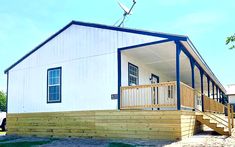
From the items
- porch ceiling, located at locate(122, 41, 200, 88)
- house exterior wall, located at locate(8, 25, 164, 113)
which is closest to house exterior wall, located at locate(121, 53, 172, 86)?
porch ceiling, located at locate(122, 41, 200, 88)

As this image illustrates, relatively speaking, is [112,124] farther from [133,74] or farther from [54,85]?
[54,85]

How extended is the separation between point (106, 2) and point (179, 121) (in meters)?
7.41

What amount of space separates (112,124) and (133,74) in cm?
328

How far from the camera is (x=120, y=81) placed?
11.9m

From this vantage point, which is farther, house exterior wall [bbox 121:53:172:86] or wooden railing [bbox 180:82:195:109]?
house exterior wall [bbox 121:53:172:86]

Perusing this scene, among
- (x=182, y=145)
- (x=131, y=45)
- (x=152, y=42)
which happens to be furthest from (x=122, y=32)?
(x=182, y=145)

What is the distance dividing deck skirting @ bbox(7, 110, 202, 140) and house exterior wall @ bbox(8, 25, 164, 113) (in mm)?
428

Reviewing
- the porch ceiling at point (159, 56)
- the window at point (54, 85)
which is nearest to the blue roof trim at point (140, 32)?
the porch ceiling at point (159, 56)

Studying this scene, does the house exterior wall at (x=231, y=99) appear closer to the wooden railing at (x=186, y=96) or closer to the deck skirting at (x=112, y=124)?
the deck skirting at (x=112, y=124)

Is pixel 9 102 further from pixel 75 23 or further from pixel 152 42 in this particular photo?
pixel 152 42

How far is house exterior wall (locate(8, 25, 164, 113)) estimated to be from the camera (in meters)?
12.3

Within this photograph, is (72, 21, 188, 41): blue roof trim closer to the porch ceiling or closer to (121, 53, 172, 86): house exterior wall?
the porch ceiling

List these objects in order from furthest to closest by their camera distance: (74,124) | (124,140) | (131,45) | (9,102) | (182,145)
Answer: (9,102), (74,124), (131,45), (124,140), (182,145)

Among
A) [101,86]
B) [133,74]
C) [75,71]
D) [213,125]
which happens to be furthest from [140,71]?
[213,125]
